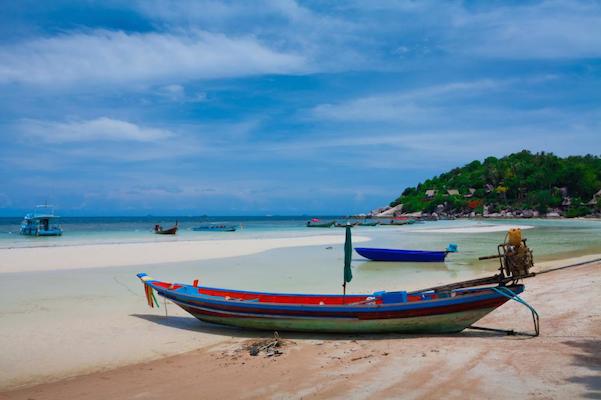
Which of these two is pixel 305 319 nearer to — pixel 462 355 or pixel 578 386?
pixel 462 355

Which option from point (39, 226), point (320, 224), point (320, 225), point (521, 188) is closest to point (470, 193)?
point (521, 188)

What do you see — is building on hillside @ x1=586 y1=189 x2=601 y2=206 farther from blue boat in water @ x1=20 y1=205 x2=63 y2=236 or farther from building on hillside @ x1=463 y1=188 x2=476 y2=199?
blue boat in water @ x1=20 y1=205 x2=63 y2=236

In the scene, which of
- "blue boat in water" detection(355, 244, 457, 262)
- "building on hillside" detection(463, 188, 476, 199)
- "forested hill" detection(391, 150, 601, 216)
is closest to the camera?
"blue boat in water" detection(355, 244, 457, 262)

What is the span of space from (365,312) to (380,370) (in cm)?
208

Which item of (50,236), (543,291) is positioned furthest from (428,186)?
(543,291)

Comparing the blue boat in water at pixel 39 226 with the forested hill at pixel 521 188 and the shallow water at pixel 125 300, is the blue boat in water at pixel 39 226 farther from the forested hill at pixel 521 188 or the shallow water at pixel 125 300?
the forested hill at pixel 521 188

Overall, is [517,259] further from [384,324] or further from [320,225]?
[320,225]

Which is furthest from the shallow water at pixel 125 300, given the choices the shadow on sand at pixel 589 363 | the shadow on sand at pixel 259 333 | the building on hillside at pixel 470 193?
the building on hillside at pixel 470 193

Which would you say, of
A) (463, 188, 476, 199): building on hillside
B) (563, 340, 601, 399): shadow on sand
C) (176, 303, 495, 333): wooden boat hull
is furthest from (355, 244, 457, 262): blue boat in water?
(463, 188, 476, 199): building on hillside

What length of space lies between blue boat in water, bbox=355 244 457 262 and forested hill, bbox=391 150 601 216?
8605 cm

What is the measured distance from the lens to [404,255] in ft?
76.4

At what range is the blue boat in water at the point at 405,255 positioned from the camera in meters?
22.8

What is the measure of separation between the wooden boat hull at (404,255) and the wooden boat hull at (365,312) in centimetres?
1358

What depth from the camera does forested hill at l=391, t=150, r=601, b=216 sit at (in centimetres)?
10175
